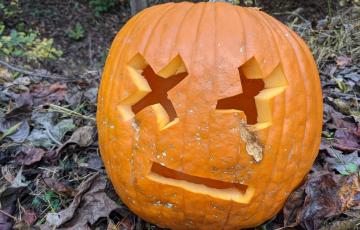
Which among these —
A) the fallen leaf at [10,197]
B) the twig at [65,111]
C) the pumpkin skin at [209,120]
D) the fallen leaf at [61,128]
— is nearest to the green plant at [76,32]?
the twig at [65,111]

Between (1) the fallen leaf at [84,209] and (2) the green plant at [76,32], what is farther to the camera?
(2) the green plant at [76,32]

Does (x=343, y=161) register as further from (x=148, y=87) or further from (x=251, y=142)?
(x=148, y=87)

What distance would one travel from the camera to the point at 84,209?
7.26 ft

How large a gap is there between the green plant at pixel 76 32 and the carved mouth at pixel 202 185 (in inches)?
227

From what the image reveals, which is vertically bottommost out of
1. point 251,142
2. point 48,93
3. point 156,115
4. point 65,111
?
point 48,93

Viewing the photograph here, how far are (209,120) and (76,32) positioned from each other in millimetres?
6034

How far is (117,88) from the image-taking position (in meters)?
1.98

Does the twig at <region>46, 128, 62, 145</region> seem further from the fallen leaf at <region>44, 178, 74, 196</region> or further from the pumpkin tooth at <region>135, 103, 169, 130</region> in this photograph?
the pumpkin tooth at <region>135, 103, 169, 130</region>

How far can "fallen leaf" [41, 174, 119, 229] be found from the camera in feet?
6.98

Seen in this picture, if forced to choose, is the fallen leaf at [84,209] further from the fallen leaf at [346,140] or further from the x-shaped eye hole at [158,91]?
the fallen leaf at [346,140]

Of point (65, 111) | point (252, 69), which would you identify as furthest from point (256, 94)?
point (65, 111)

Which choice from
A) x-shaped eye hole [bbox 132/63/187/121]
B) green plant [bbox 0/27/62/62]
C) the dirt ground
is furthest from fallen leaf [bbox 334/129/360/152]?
green plant [bbox 0/27/62/62]

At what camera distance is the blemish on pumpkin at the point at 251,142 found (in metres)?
1.82

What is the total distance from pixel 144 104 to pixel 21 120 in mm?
1244
